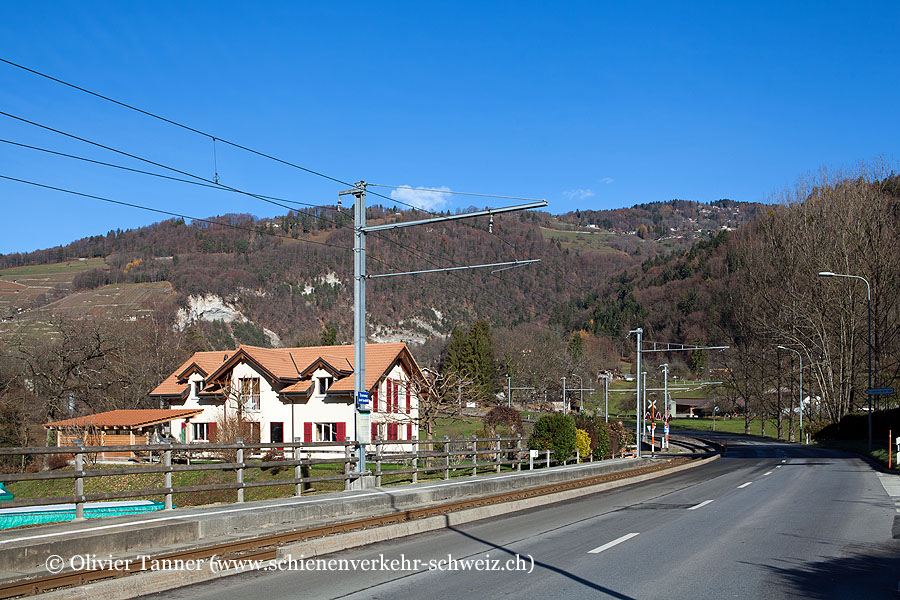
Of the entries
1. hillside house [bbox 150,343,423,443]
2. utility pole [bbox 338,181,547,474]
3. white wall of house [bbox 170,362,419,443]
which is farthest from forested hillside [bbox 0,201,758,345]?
utility pole [bbox 338,181,547,474]

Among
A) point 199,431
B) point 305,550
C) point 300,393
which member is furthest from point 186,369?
point 305,550

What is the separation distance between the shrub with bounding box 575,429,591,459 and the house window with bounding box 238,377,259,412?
27.1 metres

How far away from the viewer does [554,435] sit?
3534 cm

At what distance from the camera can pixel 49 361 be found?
195ft

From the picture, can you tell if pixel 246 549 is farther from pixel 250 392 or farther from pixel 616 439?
pixel 250 392

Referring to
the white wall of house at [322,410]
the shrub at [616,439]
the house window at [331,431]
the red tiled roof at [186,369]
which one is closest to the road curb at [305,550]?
the shrub at [616,439]

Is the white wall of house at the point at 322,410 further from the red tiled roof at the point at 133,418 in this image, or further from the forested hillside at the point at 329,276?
the forested hillside at the point at 329,276

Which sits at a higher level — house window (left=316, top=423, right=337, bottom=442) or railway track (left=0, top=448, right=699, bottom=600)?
railway track (left=0, top=448, right=699, bottom=600)

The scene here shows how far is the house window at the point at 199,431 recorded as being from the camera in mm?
59425

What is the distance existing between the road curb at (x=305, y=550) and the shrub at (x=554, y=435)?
45.5ft

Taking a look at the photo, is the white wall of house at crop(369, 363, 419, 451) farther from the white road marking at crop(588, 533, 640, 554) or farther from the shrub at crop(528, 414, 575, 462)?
the white road marking at crop(588, 533, 640, 554)

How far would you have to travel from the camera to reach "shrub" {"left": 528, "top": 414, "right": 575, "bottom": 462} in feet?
115

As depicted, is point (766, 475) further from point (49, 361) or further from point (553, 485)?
point (49, 361)

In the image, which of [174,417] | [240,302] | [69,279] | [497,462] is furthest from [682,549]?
[69,279]
